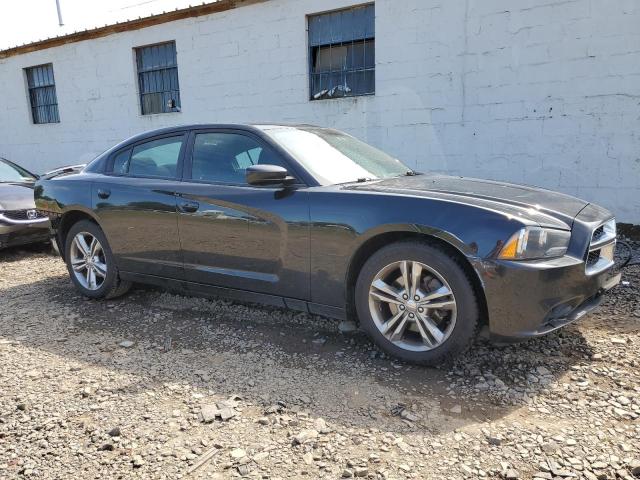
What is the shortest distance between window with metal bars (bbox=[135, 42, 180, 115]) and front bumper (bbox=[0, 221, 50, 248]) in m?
5.04

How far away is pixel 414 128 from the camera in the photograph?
792cm

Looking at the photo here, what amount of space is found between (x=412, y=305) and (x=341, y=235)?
2.02 feet

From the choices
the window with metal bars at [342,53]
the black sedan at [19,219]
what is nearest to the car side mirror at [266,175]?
the black sedan at [19,219]

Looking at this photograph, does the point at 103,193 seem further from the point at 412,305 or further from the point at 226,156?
the point at 412,305

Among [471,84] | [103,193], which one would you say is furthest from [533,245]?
[471,84]

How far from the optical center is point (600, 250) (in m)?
3.10

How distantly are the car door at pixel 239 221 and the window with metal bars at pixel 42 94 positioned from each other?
11.4m

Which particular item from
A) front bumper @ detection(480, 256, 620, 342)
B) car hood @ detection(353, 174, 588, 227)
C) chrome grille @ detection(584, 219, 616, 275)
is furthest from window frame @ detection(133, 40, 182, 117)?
front bumper @ detection(480, 256, 620, 342)

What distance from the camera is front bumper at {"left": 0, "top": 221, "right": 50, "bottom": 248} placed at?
616cm

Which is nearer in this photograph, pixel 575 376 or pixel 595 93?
pixel 575 376

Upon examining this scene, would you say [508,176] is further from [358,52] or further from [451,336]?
[451,336]

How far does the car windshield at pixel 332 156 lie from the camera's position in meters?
3.55

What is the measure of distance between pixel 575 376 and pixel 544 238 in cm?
86

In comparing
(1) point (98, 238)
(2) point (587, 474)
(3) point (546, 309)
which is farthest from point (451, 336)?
(1) point (98, 238)
